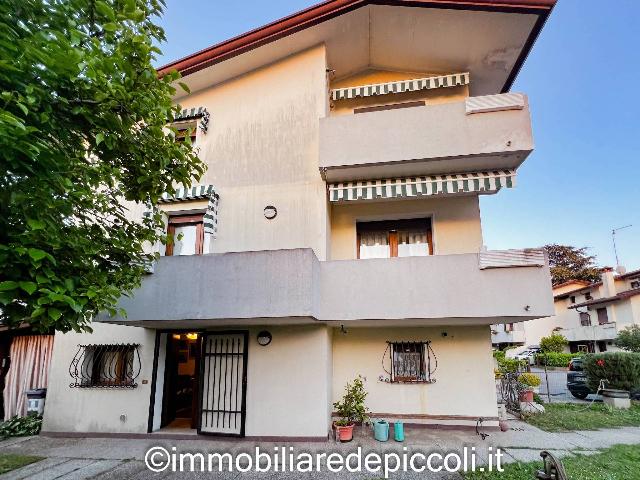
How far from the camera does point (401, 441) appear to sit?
1082cm

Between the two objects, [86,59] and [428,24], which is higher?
[428,24]

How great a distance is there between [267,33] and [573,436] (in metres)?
16.5

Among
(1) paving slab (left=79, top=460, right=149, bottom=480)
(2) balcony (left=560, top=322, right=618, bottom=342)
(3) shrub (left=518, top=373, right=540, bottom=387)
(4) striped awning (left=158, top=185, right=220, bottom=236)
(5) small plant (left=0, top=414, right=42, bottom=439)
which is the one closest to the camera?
(1) paving slab (left=79, top=460, right=149, bottom=480)

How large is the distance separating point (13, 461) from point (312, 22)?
1533cm

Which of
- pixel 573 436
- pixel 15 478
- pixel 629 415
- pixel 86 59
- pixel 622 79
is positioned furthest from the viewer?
pixel 622 79

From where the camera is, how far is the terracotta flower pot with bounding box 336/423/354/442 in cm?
1073

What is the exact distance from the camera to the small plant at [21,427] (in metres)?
12.0

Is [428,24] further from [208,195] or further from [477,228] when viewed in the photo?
[208,195]

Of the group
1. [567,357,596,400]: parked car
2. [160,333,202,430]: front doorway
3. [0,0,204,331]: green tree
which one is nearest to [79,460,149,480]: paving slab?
[160,333,202,430]: front doorway

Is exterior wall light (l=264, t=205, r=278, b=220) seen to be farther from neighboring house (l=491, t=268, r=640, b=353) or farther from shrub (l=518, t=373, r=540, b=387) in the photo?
neighboring house (l=491, t=268, r=640, b=353)

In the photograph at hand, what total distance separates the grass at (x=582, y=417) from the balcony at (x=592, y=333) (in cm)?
2820

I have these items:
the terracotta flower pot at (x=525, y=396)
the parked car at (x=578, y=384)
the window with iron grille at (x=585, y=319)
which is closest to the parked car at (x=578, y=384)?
the parked car at (x=578, y=384)

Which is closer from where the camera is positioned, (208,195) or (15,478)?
(15,478)

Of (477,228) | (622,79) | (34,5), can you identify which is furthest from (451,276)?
(622,79)
